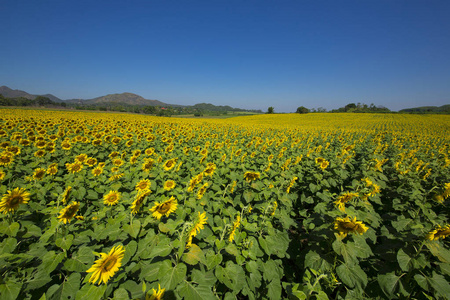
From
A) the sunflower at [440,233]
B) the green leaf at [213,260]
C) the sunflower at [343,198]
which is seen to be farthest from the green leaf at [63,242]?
the sunflower at [440,233]

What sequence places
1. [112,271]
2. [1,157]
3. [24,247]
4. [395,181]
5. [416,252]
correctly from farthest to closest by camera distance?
1. [395,181]
2. [1,157]
3. [24,247]
4. [416,252]
5. [112,271]

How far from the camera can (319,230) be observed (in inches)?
101

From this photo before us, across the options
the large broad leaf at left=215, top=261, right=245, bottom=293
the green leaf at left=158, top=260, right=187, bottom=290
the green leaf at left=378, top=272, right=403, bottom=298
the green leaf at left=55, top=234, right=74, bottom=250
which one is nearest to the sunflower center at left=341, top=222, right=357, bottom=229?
the green leaf at left=378, top=272, right=403, bottom=298

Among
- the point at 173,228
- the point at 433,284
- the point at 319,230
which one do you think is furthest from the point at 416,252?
the point at 173,228

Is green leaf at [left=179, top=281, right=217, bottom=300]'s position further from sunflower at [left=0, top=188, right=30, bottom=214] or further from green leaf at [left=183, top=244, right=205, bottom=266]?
sunflower at [left=0, top=188, right=30, bottom=214]

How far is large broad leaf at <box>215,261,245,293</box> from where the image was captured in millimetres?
1866

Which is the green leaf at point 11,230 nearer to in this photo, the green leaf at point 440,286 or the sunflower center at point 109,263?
the sunflower center at point 109,263

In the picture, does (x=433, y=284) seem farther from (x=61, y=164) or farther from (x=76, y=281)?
(x=61, y=164)

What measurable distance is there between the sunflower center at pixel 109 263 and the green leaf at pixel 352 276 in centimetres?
262

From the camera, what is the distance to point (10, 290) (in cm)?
141

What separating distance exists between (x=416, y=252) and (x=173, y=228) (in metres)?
3.14

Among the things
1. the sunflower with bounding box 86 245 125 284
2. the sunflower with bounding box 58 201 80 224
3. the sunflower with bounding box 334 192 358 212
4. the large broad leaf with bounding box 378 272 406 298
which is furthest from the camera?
the sunflower with bounding box 334 192 358 212

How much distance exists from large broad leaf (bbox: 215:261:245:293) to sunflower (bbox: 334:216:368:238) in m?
1.37

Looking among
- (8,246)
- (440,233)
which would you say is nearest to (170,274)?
(8,246)
